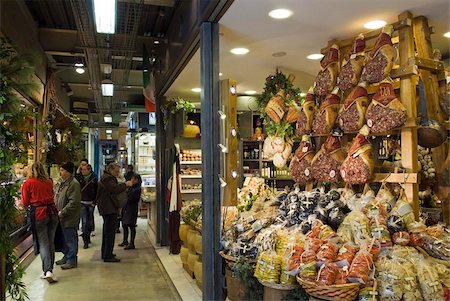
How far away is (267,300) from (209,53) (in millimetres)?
2209

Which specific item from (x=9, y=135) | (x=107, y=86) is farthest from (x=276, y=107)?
(x=107, y=86)

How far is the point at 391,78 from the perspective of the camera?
3.51 metres

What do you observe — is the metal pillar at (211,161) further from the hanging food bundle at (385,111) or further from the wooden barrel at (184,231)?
the wooden barrel at (184,231)

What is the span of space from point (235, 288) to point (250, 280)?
26 cm

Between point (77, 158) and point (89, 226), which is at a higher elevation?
point (77, 158)

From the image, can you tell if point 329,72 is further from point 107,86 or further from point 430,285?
point 107,86

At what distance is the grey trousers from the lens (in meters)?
5.45

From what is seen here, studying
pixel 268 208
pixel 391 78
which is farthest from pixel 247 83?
pixel 391 78

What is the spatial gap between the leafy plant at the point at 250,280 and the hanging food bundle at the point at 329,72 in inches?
78.0

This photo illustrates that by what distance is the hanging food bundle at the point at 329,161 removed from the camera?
388 cm

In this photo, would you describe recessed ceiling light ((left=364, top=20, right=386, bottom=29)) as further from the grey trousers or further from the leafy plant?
the grey trousers

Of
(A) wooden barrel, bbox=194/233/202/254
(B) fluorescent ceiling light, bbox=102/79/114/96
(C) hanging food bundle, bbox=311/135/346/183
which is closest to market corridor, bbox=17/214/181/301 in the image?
(A) wooden barrel, bbox=194/233/202/254

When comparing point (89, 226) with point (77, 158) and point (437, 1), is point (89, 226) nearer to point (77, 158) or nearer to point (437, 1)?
point (77, 158)

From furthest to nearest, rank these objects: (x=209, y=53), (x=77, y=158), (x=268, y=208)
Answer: (x=77, y=158)
(x=268, y=208)
(x=209, y=53)
